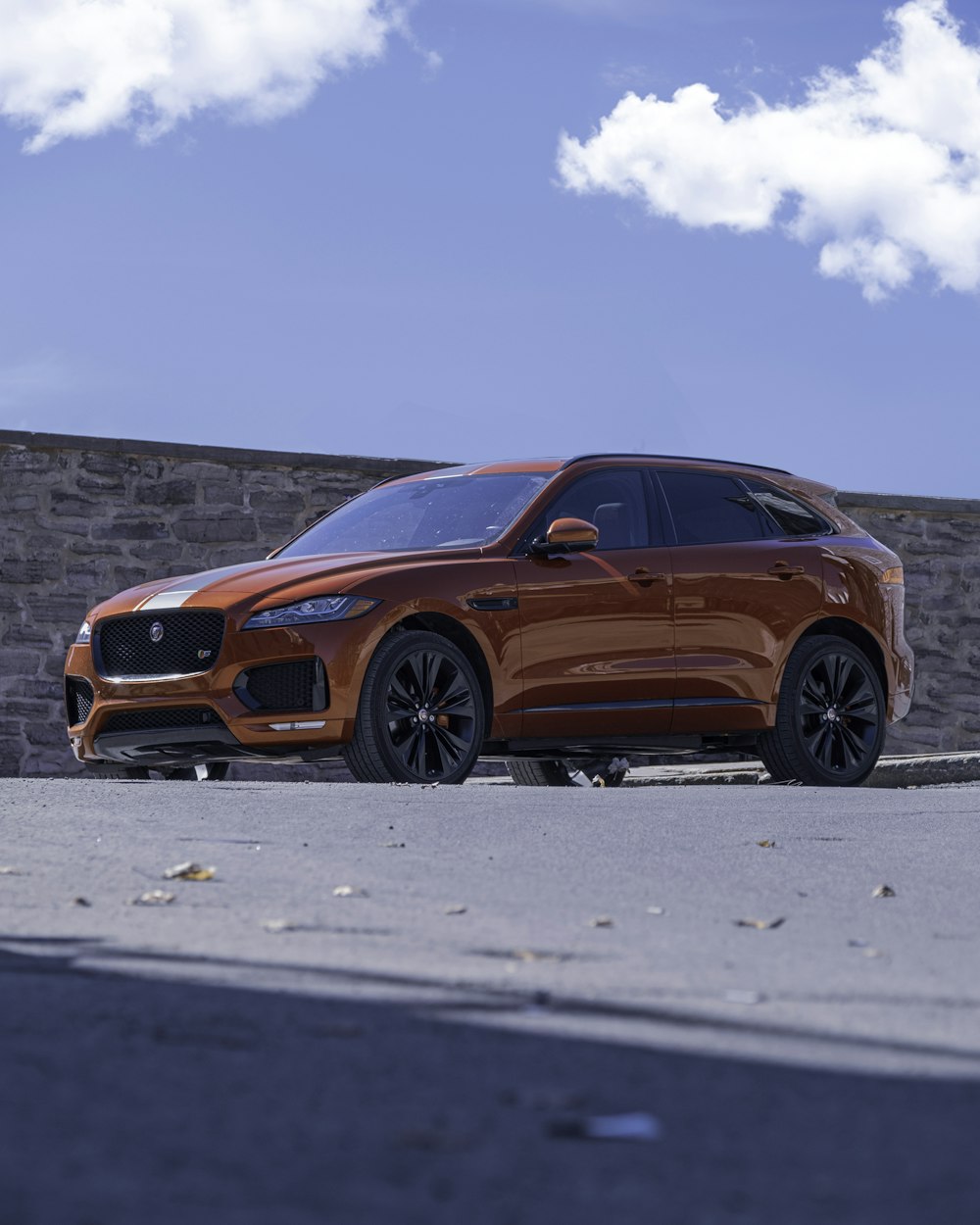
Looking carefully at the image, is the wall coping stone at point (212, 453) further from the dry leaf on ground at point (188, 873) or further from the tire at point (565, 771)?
the dry leaf on ground at point (188, 873)

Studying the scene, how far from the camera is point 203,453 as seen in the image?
1480 cm

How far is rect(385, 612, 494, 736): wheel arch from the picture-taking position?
9008 mm

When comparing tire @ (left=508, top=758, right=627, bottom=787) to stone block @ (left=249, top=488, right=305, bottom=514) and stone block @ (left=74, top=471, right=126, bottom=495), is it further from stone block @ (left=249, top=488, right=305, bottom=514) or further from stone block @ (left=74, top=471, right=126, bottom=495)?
stone block @ (left=74, top=471, right=126, bottom=495)

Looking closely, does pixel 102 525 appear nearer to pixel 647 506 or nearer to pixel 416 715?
pixel 647 506

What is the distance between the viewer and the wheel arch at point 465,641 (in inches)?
355

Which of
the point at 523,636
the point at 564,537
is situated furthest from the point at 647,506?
the point at 523,636

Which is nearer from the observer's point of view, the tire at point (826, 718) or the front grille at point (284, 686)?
the front grille at point (284, 686)

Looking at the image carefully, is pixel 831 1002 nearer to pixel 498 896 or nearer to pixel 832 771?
pixel 498 896

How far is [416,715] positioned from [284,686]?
2.17 feet

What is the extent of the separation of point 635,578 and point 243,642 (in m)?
2.21

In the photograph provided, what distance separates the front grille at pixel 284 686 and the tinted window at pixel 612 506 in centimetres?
186

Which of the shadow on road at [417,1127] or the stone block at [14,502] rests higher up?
the stone block at [14,502]

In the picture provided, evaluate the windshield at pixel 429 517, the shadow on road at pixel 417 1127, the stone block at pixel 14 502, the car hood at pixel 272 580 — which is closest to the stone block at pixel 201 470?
the stone block at pixel 14 502

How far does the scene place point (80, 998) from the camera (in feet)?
11.5
